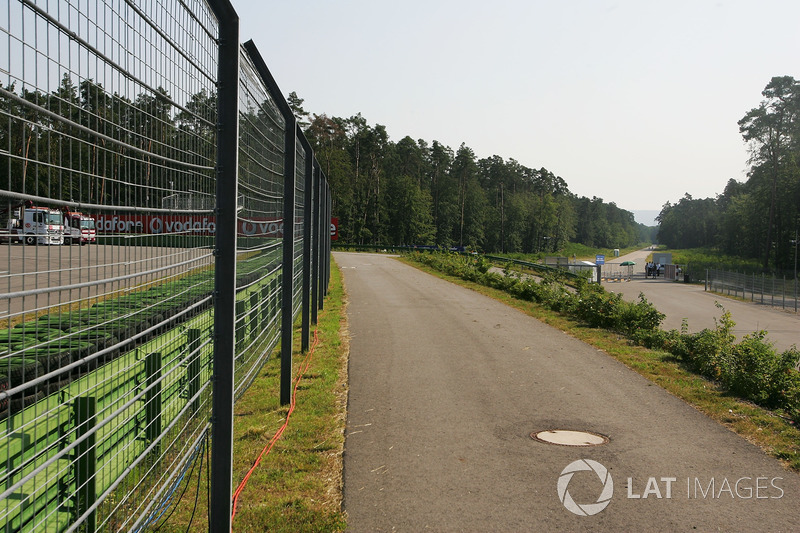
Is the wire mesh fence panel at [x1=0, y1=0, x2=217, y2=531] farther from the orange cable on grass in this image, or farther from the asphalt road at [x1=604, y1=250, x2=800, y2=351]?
the asphalt road at [x1=604, y1=250, x2=800, y2=351]

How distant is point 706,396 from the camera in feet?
25.2

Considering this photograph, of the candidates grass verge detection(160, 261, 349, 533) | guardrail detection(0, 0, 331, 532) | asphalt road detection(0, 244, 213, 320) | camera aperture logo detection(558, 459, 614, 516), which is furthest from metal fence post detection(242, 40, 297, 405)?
asphalt road detection(0, 244, 213, 320)

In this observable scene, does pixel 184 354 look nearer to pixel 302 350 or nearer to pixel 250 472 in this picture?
pixel 250 472

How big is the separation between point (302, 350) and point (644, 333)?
5.76 meters

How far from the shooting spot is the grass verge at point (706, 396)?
599 centimetres

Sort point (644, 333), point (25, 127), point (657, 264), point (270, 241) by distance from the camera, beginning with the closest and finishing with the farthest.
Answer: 1. point (25, 127)
2. point (270, 241)
3. point (644, 333)
4. point (657, 264)

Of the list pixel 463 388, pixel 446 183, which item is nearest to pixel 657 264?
pixel 446 183

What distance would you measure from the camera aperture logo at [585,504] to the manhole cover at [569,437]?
0.47 m

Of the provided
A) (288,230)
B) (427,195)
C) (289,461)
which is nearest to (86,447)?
(289,461)

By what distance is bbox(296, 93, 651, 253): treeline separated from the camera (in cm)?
8869

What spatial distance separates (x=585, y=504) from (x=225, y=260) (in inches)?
110

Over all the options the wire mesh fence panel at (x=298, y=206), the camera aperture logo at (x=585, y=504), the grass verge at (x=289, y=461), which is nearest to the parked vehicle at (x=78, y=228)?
the grass verge at (x=289, y=461)

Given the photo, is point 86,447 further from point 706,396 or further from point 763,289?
point 763,289

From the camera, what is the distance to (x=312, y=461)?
5.27m
